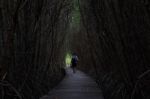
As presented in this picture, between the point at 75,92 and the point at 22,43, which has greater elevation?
the point at 22,43

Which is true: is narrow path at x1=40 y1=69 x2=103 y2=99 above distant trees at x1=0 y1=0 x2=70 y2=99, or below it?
below

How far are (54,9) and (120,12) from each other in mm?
5163

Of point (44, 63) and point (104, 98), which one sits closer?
point (104, 98)

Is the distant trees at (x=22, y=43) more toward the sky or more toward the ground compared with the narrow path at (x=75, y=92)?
more toward the sky

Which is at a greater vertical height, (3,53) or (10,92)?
(3,53)

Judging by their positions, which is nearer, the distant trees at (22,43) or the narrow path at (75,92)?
the distant trees at (22,43)

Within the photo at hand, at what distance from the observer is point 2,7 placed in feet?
22.6

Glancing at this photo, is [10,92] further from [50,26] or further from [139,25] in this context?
[50,26]

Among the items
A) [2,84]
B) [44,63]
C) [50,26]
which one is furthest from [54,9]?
[2,84]

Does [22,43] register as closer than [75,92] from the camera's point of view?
Yes

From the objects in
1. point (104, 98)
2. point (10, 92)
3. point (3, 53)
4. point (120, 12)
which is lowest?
point (104, 98)

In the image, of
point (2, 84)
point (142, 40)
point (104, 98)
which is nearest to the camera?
point (2, 84)

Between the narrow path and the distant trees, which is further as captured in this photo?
the narrow path

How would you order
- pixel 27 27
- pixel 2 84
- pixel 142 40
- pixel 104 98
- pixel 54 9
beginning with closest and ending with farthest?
pixel 2 84 < pixel 142 40 < pixel 27 27 < pixel 104 98 < pixel 54 9
